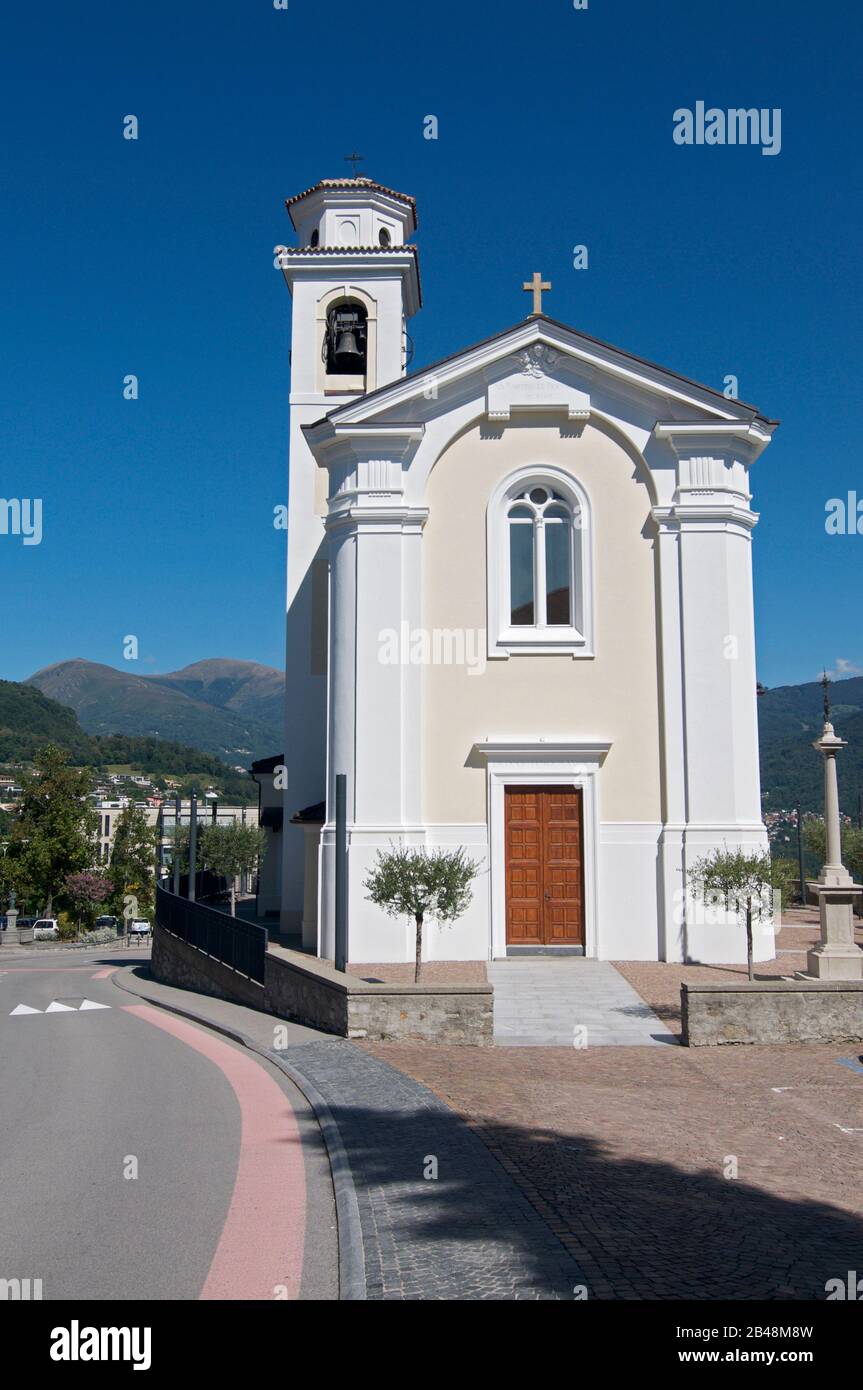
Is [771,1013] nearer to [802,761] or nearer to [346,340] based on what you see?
[346,340]

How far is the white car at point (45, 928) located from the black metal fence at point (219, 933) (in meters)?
40.3

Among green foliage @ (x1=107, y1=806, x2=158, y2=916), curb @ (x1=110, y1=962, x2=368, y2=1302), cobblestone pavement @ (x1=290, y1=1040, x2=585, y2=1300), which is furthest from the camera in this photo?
green foliage @ (x1=107, y1=806, x2=158, y2=916)

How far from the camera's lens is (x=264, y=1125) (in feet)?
33.4

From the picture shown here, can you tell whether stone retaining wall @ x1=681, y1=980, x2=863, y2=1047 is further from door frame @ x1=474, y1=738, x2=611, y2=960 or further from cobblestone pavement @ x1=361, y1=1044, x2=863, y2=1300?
door frame @ x1=474, y1=738, x2=611, y2=960

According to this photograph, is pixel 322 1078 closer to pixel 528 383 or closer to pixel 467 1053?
pixel 467 1053

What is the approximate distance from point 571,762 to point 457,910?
459 centimetres

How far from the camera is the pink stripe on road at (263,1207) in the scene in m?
6.20

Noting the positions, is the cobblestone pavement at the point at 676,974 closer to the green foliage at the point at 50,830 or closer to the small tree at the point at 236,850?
the small tree at the point at 236,850

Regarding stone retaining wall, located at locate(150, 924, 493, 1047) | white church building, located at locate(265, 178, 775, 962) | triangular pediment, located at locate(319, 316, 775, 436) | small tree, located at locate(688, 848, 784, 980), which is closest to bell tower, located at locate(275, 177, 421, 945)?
white church building, located at locate(265, 178, 775, 962)

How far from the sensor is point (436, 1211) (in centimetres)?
718

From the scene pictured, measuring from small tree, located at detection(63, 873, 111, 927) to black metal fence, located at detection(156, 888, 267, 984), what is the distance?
4099 centimetres

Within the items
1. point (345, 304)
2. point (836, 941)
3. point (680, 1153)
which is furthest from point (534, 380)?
point (680, 1153)

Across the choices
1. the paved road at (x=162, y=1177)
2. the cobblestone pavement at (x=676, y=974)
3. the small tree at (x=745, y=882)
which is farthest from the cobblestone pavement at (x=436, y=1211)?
the small tree at (x=745, y=882)

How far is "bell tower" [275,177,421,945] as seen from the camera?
24.6m
